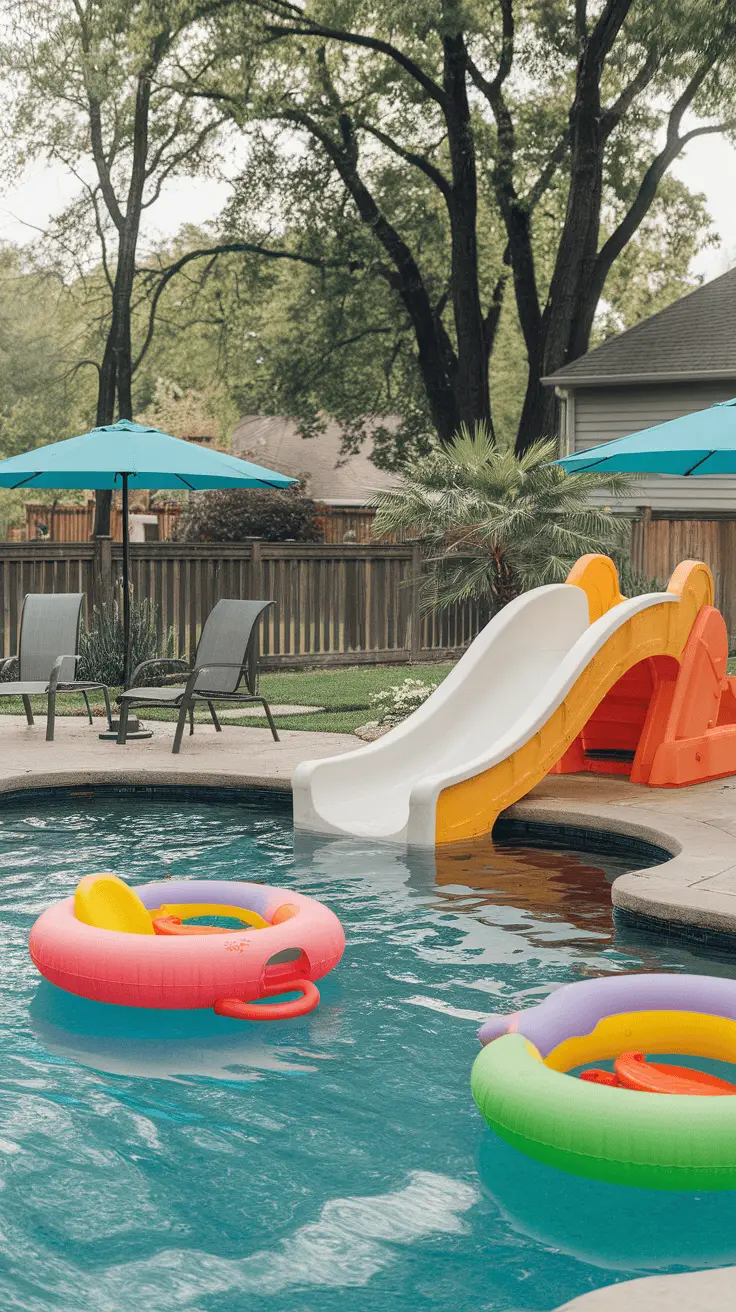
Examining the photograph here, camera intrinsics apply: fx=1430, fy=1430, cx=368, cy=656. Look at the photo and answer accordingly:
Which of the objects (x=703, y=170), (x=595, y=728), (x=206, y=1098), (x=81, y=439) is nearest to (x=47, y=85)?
(x=703, y=170)

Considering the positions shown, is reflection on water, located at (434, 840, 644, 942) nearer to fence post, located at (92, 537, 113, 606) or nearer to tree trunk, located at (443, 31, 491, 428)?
fence post, located at (92, 537, 113, 606)

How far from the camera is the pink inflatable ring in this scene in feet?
17.3

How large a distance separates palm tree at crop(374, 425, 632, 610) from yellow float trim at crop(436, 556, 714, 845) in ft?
4.75

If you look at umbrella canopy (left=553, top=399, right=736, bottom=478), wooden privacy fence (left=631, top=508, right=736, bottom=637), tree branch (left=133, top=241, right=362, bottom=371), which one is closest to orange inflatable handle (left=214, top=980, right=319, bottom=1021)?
umbrella canopy (left=553, top=399, right=736, bottom=478)

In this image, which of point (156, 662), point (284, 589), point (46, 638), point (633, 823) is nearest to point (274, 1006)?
point (633, 823)

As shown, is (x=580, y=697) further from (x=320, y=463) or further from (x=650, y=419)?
(x=320, y=463)

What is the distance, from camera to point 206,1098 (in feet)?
15.7

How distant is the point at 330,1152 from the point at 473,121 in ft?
81.4

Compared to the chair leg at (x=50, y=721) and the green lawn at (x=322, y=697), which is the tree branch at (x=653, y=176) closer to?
the green lawn at (x=322, y=697)

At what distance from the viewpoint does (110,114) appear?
26.1m

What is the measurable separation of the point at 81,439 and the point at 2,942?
214 inches

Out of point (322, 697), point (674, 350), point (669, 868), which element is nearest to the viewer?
point (669, 868)

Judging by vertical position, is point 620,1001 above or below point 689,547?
below

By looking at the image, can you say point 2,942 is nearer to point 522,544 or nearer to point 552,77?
point 522,544
